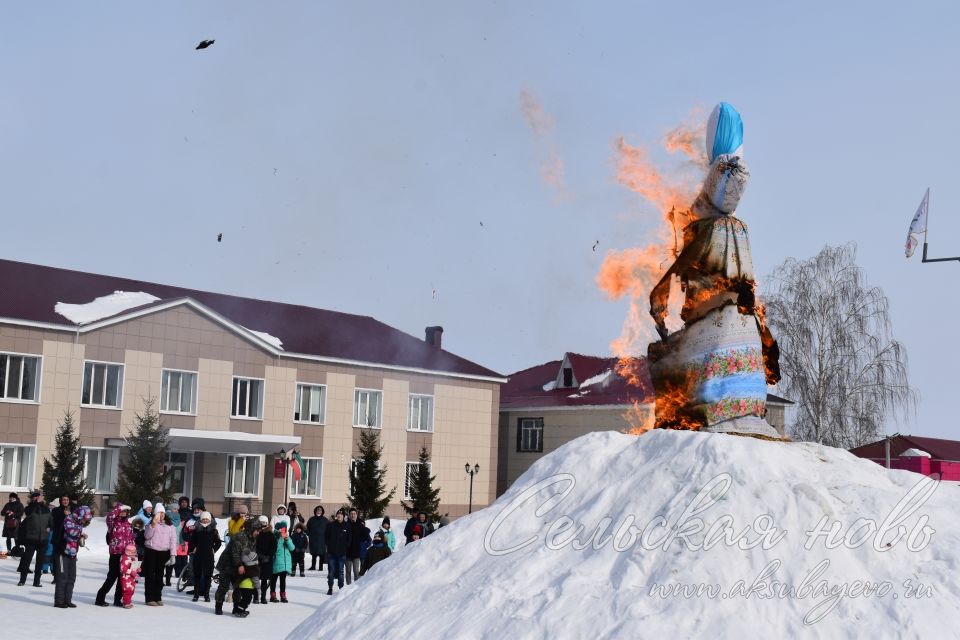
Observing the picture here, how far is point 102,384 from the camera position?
39.0 meters

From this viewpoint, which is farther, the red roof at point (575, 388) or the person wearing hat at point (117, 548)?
the red roof at point (575, 388)

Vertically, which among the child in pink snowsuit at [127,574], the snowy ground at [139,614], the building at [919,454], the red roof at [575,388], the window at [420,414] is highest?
the red roof at [575,388]

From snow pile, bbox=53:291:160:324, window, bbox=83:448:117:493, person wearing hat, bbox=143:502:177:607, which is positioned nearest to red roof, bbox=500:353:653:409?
snow pile, bbox=53:291:160:324

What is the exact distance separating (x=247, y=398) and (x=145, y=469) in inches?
324

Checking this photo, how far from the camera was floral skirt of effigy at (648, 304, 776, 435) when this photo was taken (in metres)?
14.9

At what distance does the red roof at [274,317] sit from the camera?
128 feet

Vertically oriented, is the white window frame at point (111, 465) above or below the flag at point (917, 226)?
below

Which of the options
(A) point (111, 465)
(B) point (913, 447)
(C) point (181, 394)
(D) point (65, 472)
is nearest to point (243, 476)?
(C) point (181, 394)

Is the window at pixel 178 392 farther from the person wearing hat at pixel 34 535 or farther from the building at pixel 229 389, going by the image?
the person wearing hat at pixel 34 535

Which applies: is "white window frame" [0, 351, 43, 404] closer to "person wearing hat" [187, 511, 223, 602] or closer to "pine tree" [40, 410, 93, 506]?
"pine tree" [40, 410, 93, 506]

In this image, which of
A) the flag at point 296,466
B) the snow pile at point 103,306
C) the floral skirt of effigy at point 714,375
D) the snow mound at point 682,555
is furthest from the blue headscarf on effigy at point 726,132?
the flag at point 296,466

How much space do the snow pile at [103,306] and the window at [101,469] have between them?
15.3ft

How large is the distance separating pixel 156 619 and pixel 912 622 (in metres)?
11.6

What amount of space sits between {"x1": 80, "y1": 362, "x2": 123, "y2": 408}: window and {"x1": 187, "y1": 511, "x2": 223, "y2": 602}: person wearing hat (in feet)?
65.0
